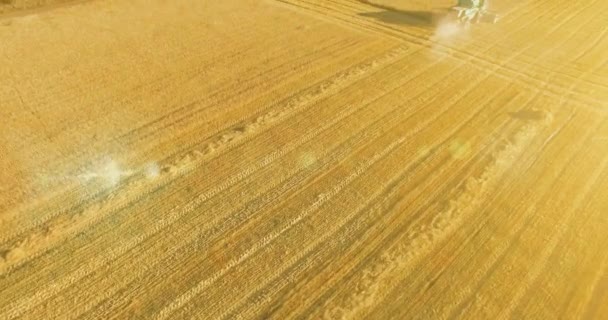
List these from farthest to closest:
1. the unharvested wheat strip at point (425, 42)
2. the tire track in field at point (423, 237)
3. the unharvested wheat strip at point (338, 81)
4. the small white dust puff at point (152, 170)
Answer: the unharvested wheat strip at point (425, 42)
the unharvested wheat strip at point (338, 81)
the small white dust puff at point (152, 170)
the tire track in field at point (423, 237)

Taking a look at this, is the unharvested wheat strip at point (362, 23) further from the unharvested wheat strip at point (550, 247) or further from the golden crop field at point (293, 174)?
A: the unharvested wheat strip at point (550, 247)

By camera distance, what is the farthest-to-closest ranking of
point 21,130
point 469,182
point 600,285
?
1. point 21,130
2. point 469,182
3. point 600,285

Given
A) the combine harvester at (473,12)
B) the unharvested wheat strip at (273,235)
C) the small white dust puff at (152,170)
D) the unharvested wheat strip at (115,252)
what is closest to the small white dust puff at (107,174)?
the small white dust puff at (152,170)

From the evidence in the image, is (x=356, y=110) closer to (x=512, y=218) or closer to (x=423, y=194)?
(x=423, y=194)

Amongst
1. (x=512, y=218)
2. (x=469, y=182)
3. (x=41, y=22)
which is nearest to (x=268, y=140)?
(x=469, y=182)

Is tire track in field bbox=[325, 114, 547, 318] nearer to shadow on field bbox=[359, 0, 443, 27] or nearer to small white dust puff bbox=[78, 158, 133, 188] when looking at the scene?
small white dust puff bbox=[78, 158, 133, 188]

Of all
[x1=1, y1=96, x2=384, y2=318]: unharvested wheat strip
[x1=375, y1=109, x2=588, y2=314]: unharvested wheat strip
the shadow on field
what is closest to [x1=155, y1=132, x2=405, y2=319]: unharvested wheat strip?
[x1=1, y1=96, x2=384, y2=318]: unharvested wheat strip
